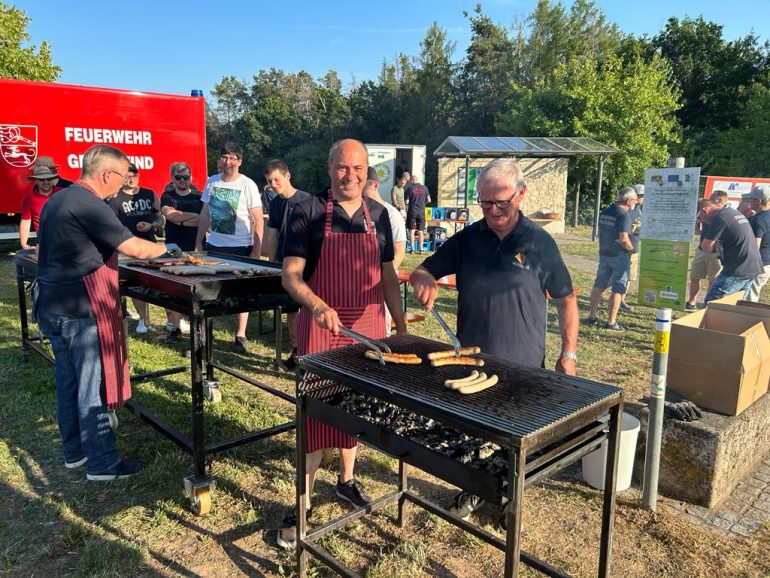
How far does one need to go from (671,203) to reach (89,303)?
4.61 metres

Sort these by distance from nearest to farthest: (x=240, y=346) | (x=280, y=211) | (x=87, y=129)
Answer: (x=280, y=211), (x=240, y=346), (x=87, y=129)

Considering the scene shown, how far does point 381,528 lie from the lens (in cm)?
295

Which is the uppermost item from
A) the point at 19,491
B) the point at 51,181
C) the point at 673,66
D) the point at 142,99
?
the point at 673,66

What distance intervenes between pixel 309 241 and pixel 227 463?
1.69m

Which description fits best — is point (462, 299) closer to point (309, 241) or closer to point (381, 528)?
point (309, 241)

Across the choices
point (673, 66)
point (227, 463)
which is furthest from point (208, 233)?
point (673, 66)

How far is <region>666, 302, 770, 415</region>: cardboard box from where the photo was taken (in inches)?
124

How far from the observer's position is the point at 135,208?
6.17 m

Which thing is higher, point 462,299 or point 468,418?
point 462,299

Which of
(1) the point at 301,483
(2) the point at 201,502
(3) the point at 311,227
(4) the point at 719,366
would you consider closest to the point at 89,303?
(2) the point at 201,502

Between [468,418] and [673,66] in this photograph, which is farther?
[673,66]

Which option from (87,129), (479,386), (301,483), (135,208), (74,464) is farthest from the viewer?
(87,129)

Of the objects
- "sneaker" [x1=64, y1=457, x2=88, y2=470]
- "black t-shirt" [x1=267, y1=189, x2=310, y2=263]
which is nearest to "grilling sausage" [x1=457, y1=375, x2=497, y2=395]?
"sneaker" [x1=64, y1=457, x2=88, y2=470]

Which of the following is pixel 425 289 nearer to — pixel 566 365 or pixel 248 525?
pixel 566 365
